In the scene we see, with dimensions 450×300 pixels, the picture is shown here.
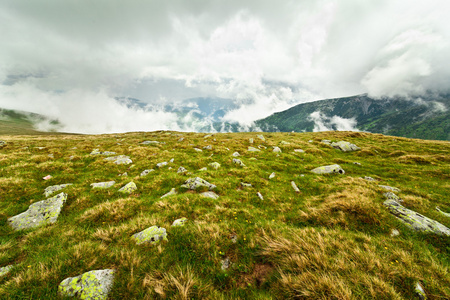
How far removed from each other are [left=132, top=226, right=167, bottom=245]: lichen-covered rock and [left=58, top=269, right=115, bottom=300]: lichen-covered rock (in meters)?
1.65

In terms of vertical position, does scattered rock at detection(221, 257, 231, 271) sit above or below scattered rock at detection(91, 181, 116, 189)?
below

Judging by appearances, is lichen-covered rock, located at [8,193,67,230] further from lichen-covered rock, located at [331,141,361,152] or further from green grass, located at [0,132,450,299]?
lichen-covered rock, located at [331,141,361,152]

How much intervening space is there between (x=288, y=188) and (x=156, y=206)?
990 centimetres

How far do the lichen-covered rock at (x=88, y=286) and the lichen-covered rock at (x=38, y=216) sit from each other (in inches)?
234

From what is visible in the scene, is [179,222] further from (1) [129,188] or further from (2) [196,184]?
(1) [129,188]

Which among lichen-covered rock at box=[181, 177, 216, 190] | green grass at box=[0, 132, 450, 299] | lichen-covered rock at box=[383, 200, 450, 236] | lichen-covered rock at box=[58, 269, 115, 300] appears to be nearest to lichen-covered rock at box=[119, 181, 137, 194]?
green grass at box=[0, 132, 450, 299]

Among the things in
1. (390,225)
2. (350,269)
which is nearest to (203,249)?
(350,269)

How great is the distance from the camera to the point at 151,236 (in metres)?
5.70

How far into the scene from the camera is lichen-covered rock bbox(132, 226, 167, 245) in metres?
5.55

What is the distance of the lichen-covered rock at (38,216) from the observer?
730 cm

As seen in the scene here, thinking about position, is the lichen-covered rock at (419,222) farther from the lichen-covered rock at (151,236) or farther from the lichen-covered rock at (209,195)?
the lichen-covered rock at (151,236)

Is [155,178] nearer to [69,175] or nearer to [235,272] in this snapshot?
[69,175]

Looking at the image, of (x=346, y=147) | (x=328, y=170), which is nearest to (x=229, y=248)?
(x=328, y=170)

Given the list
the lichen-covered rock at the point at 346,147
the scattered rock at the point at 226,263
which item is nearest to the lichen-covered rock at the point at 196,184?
the scattered rock at the point at 226,263
